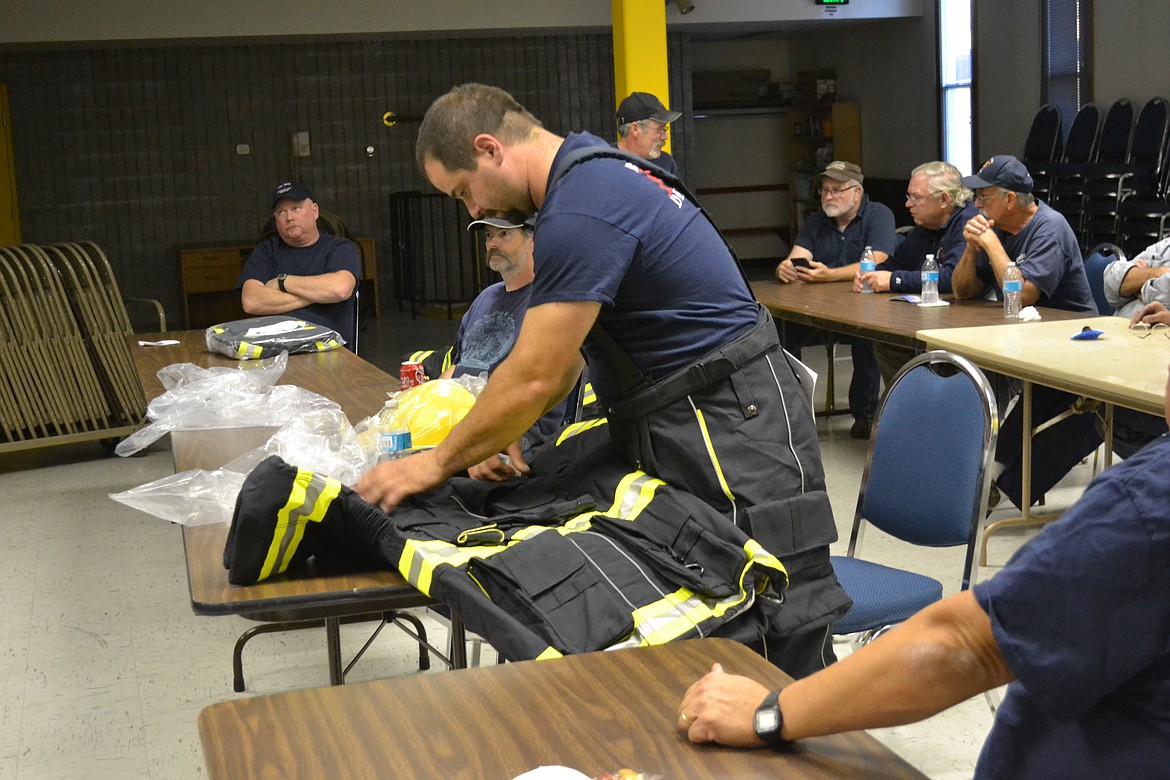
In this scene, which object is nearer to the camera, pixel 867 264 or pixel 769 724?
pixel 769 724

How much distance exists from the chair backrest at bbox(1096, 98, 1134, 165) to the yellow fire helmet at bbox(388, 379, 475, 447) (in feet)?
24.9

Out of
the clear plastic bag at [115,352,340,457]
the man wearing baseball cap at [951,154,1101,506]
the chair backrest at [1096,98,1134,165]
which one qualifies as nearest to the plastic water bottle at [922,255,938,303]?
the man wearing baseball cap at [951,154,1101,506]

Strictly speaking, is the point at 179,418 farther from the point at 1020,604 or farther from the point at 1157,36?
the point at 1157,36

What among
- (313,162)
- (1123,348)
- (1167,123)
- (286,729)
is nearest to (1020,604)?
(286,729)

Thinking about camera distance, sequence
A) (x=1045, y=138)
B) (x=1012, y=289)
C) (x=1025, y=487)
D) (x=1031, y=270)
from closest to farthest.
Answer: (x=1025, y=487) → (x=1012, y=289) → (x=1031, y=270) → (x=1045, y=138)

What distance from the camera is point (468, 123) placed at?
2.21 meters

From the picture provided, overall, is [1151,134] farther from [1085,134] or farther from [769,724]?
[769,724]

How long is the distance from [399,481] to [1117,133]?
8323mm

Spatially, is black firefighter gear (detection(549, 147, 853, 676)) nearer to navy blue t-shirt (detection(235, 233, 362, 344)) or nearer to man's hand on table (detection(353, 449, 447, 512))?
man's hand on table (detection(353, 449, 447, 512))

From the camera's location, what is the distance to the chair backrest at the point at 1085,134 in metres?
9.33

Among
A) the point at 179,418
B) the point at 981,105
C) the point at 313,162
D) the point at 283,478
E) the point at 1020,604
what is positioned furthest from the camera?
the point at 313,162

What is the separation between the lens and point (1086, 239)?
914 centimetres

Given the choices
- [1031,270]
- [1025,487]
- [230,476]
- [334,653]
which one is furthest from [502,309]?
[1031,270]

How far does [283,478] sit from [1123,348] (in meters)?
2.91
